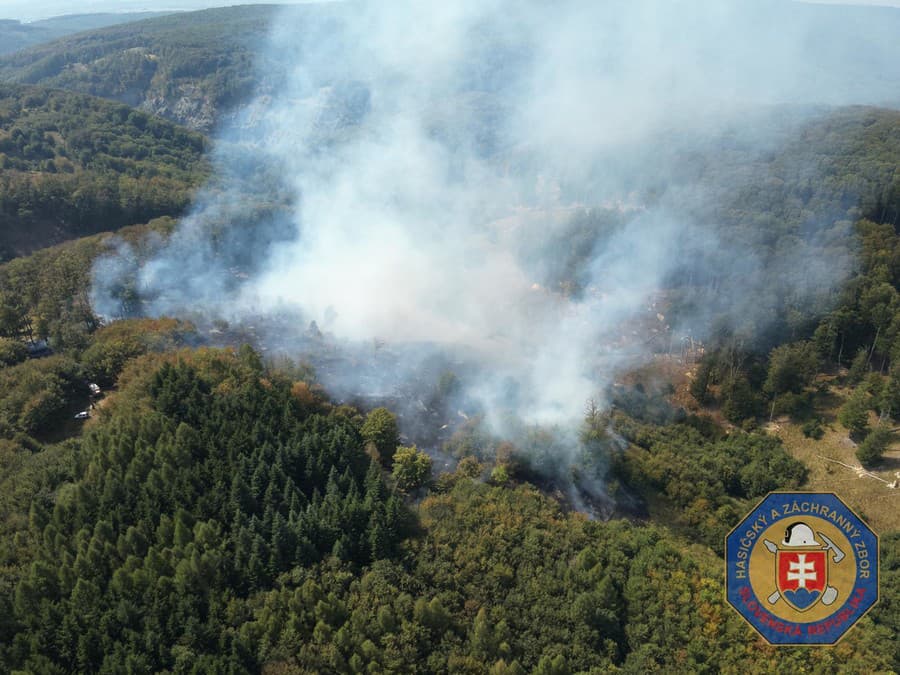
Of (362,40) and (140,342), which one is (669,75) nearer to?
(362,40)

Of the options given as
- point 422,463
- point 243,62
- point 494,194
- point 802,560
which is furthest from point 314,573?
point 243,62

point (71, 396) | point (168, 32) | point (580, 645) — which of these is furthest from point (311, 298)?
point (168, 32)

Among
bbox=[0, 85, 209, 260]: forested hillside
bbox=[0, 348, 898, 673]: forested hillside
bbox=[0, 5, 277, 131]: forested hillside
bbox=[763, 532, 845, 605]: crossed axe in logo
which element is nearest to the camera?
bbox=[763, 532, 845, 605]: crossed axe in logo

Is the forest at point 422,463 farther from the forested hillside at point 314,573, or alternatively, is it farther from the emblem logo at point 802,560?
the emblem logo at point 802,560

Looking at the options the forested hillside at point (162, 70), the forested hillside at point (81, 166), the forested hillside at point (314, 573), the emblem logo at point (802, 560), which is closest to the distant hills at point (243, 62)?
the forested hillside at point (162, 70)

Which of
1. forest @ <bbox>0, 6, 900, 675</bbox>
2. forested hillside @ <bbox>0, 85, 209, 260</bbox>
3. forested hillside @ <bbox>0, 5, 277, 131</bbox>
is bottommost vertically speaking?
forest @ <bbox>0, 6, 900, 675</bbox>

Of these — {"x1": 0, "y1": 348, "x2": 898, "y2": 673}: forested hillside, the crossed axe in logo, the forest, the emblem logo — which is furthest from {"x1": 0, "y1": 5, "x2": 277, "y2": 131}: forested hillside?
the crossed axe in logo

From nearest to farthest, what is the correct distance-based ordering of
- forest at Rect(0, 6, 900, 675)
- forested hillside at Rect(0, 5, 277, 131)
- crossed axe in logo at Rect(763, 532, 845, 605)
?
crossed axe in logo at Rect(763, 532, 845, 605)
forest at Rect(0, 6, 900, 675)
forested hillside at Rect(0, 5, 277, 131)

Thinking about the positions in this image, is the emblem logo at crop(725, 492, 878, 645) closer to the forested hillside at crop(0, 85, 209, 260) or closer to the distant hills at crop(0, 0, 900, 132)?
the forested hillside at crop(0, 85, 209, 260)
